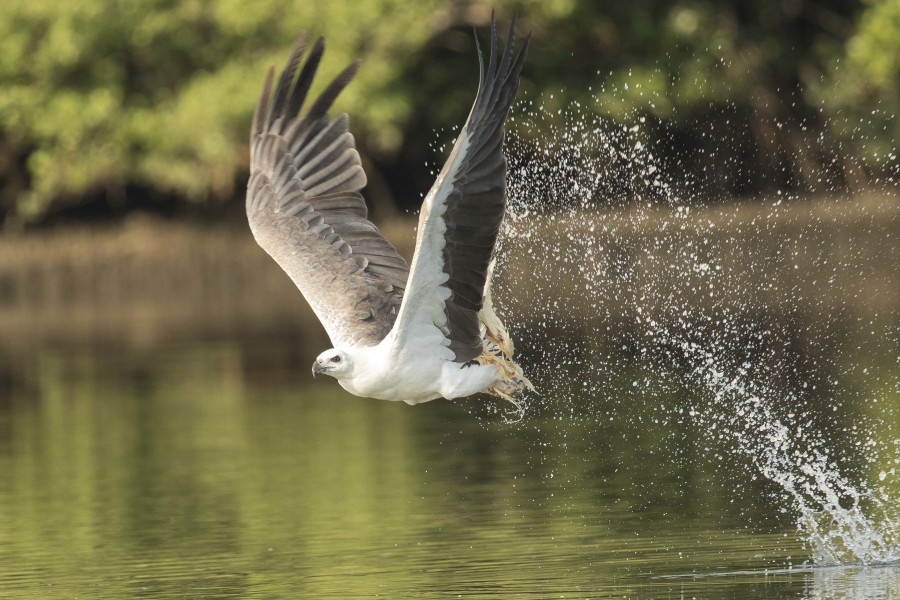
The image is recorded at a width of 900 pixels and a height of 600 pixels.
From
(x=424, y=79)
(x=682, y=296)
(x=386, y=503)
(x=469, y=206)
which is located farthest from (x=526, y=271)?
(x=469, y=206)

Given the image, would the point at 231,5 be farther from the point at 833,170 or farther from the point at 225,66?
the point at 833,170

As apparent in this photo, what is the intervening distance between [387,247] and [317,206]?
0.53 m

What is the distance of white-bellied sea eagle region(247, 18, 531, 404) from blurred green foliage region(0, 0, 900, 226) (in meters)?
16.6

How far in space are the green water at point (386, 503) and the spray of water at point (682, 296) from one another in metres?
0.29

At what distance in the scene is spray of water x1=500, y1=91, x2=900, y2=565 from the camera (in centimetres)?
1016

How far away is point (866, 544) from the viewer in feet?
29.0

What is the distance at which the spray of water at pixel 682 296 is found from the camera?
10.2 m

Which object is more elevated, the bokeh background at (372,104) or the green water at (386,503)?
the bokeh background at (372,104)

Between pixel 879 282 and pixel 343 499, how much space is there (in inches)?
539

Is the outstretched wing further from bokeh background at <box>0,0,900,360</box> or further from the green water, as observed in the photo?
bokeh background at <box>0,0,900,360</box>

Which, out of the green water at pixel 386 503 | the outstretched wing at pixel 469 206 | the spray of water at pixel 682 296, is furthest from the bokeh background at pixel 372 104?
the outstretched wing at pixel 469 206

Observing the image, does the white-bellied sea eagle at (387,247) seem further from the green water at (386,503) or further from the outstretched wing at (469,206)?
the green water at (386,503)

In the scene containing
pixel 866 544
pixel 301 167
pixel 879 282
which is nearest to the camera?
pixel 866 544

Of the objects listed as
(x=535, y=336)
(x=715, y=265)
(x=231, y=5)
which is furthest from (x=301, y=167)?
(x=231, y=5)
